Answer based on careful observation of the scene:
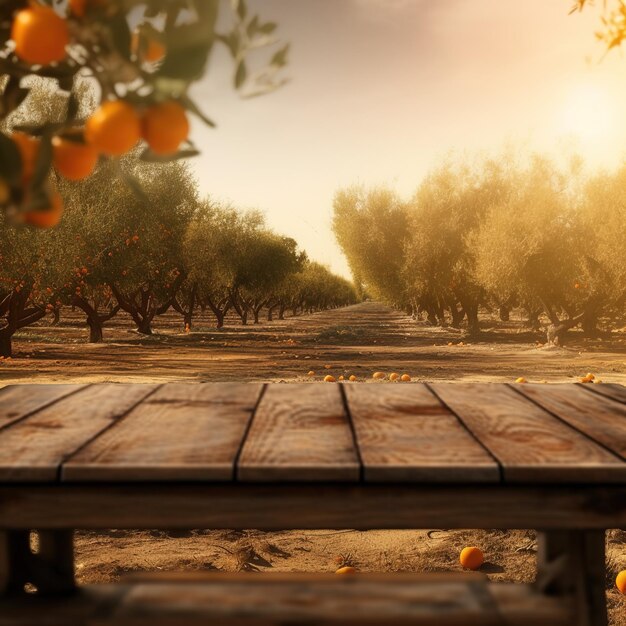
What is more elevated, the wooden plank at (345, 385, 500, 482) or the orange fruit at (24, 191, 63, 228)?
the orange fruit at (24, 191, 63, 228)

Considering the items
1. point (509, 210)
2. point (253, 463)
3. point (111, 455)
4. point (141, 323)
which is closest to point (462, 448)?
point (253, 463)

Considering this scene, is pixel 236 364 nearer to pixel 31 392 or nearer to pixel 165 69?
pixel 31 392

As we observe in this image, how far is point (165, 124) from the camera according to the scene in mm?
1188

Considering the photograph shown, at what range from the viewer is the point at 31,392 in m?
2.87

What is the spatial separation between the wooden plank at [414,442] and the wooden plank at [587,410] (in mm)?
405

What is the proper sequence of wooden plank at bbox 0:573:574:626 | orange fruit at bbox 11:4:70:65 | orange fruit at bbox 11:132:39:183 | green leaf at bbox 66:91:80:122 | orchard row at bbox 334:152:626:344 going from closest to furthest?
orange fruit at bbox 11:4:70:65 < orange fruit at bbox 11:132:39:183 < green leaf at bbox 66:91:80:122 < wooden plank at bbox 0:573:574:626 < orchard row at bbox 334:152:626:344

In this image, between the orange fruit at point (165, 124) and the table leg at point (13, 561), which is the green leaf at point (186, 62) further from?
the table leg at point (13, 561)

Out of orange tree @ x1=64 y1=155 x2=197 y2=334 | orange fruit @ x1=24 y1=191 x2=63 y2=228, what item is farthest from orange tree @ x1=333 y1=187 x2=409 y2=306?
A: orange fruit @ x1=24 y1=191 x2=63 y2=228

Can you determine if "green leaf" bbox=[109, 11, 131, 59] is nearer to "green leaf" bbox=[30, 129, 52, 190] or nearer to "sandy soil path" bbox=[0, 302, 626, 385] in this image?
"green leaf" bbox=[30, 129, 52, 190]

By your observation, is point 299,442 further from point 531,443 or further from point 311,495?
point 531,443

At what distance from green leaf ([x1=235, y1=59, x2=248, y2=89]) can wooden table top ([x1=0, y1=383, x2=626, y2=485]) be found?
98 cm

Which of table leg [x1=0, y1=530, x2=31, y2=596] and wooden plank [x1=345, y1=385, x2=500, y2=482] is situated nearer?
wooden plank [x1=345, y1=385, x2=500, y2=482]

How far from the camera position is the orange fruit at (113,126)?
116 cm

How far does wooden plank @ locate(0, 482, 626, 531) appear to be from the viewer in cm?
183
